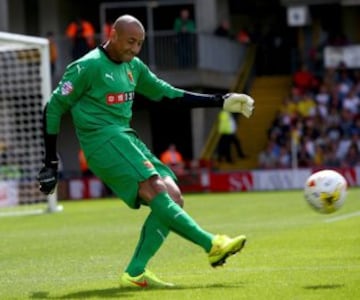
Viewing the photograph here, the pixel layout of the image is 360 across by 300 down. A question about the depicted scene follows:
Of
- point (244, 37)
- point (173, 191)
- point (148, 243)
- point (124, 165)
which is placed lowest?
point (148, 243)

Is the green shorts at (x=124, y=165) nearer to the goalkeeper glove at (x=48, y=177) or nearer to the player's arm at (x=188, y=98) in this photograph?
the goalkeeper glove at (x=48, y=177)

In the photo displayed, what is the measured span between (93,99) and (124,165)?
0.60 meters

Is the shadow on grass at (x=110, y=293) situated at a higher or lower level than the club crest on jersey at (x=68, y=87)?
lower

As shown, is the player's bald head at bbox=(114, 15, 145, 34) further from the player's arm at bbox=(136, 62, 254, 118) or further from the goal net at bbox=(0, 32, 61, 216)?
the goal net at bbox=(0, 32, 61, 216)

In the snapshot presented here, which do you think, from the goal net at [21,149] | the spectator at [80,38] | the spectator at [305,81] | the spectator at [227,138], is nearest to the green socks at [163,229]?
the goal net at [21,149]

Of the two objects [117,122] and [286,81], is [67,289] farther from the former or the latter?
[286,81]

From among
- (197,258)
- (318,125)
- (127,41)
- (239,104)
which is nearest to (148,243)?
(239,104)

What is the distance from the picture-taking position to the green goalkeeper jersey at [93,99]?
948cm

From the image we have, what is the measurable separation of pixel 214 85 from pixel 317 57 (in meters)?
3.61

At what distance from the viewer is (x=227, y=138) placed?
113ft

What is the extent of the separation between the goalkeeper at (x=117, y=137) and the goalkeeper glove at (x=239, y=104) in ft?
2.96

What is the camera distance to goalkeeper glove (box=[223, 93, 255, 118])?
10.1 meters

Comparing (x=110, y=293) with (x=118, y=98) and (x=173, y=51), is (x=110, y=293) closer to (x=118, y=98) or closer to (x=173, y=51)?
(x=118, y=98)

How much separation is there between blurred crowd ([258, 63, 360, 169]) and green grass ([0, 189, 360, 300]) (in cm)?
1140
